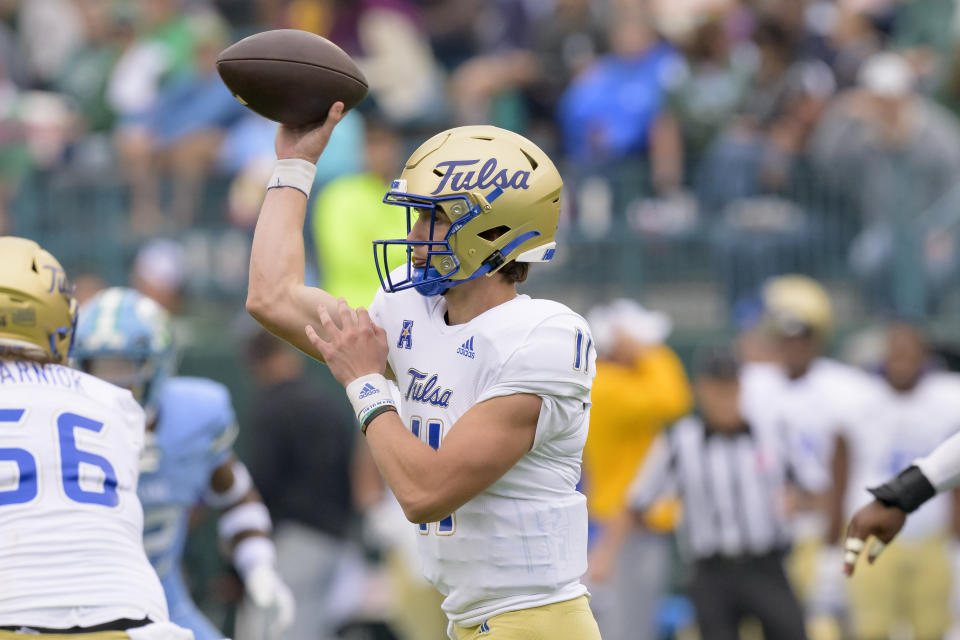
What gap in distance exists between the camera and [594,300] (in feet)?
32.6

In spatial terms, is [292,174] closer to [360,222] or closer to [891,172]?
[360,222]

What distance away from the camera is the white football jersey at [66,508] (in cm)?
381

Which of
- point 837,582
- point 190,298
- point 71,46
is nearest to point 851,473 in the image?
point 837,582

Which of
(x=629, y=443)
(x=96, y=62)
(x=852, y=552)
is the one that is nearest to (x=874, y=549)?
(x=852, y=552)

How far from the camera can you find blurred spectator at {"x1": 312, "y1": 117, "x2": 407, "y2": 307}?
29.2 feet

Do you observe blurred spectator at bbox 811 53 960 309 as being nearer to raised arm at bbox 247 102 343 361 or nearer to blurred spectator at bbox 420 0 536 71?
blurred spectator at bbox 420 0 536 71

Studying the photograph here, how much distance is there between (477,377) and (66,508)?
1138 mm

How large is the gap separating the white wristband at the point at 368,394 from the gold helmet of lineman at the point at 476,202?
255 mm

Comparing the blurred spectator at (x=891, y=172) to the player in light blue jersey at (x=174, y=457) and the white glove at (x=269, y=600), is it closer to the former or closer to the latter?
the player in light blue jersey at (x=174, y=457)

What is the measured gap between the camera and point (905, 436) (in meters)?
8.58

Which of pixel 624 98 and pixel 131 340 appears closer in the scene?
pixel 131 340

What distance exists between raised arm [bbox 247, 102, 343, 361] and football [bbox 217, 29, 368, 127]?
6 cm

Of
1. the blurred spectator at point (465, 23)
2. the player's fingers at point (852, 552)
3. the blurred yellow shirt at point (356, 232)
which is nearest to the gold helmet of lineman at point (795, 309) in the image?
the blurred yellow shirt at point (356, 232)

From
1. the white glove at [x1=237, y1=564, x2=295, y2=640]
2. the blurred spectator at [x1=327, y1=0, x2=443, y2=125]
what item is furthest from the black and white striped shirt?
the blurred spectator at [x1=327, y1=0, x2=443, y2=125]
